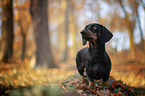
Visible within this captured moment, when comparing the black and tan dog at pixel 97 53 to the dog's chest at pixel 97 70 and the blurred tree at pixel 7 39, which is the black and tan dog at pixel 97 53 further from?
the blurred tree at pixel 7 39

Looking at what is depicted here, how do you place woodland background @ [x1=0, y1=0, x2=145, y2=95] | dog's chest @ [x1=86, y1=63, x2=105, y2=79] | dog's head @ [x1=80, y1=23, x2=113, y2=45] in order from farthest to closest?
woodland background @ [x1=0, y1=0, x2=145, y2=95] → dog's chest @ [x1=86, y1=63, x2=105, y2=79] → dog's head @ [x1=80, y1=23, x2=113, y2=45]

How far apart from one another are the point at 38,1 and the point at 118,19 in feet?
30.9

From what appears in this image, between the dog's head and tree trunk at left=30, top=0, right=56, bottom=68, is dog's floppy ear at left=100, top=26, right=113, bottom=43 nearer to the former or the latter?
the dog's head

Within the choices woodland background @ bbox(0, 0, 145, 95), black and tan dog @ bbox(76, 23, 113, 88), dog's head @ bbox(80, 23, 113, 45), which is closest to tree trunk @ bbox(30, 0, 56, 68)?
woodland background @ bbox(0, 0, 145, 95)

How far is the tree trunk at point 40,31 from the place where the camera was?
29.1ft

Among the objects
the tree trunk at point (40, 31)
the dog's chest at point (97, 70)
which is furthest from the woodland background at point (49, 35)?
the dog's chest at point (97, 70)

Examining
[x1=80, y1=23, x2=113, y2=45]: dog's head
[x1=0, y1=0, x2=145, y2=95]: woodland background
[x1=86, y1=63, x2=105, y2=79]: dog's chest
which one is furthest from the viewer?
[x1=0, y1=0, x2=145, y2=95]: woodland background

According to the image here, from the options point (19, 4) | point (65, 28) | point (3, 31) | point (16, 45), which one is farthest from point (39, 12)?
point (16, 45)

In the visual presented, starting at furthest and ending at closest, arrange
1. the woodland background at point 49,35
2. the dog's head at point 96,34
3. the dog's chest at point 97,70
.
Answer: the woodland background at point 49,35, the dog's chest at point 97,70, the dog's head at point 96,34

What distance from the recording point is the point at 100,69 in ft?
9.98

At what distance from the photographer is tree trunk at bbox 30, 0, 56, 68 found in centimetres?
888

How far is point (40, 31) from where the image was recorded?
9.07 meters

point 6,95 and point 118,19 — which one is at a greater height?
point 118,19

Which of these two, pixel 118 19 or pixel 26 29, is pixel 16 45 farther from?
pixel 118 19
